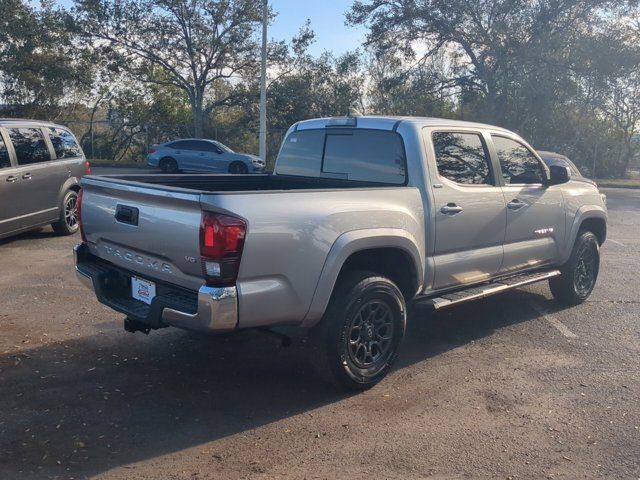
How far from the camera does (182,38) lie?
103 feet

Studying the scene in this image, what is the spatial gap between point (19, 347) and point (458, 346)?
3.82 meters

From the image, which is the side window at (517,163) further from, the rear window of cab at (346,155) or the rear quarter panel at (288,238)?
the rear quarter panel at (288,238)

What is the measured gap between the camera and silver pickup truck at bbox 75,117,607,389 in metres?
3.95

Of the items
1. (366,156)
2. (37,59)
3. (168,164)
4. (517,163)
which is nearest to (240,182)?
(366,156)

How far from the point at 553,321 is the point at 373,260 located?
9.00 feet

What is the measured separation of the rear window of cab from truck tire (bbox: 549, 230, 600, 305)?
280 cm

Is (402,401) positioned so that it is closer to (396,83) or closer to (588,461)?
(588,461)

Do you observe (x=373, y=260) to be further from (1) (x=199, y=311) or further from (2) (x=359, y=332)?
(1) (x=199, y=311)

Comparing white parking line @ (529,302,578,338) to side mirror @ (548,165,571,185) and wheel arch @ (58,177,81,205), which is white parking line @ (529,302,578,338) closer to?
side mirror @ (548,165,571,185)

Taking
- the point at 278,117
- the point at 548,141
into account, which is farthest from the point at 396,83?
the point at 548,141

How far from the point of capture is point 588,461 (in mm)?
3818

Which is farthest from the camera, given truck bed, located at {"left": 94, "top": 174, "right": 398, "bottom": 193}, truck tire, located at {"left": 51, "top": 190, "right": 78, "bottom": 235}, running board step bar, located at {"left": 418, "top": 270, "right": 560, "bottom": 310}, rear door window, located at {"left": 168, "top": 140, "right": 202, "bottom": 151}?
rear door window, located at {"left": 168, "top": 140, "right": 202, "bottom": 151}

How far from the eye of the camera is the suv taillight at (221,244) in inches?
150

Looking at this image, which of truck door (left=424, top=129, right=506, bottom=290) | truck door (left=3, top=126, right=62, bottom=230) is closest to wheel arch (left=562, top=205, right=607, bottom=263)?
truck door (left=424, top=129, right=506, bottom=290)
